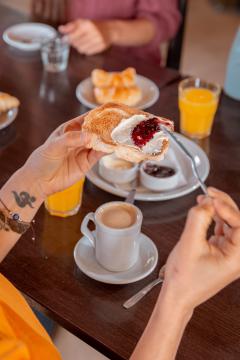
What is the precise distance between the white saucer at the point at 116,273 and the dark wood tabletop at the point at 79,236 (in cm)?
2

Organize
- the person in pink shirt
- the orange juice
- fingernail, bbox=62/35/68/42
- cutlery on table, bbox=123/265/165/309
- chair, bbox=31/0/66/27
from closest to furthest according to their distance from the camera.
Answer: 1. cutlery on table, bbox=123/265/165/309
2. the orange juice
3. fingernail, bbox=62/35/68/42
4. the person in pink shirt
5. chair, bbox=31/0/66/27

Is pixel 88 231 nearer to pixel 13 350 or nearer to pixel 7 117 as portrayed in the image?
pixel 13 350

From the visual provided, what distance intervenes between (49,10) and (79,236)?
49.9 inches

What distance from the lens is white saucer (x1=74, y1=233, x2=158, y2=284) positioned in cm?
104

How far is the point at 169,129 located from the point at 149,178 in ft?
0.72

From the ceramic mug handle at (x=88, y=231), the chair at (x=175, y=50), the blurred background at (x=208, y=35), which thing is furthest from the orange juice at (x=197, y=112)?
the blurred background at (x=208, y=35)

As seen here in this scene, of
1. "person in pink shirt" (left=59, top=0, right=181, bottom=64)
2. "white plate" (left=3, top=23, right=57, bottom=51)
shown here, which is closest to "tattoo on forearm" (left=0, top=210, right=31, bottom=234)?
"white plate" (left=3, top=23, right=57, bottom=51)

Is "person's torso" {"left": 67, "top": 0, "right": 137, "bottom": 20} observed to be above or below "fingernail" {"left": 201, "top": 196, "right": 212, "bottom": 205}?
below

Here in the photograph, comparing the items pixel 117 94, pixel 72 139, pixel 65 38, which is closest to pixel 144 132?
pixel 72 139

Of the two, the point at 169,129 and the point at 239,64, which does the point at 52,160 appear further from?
the point at 239,64

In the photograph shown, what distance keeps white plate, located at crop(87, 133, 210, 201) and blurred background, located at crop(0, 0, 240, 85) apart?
2.17 m

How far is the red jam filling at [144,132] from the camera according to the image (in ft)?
3.50

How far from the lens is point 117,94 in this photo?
1.57m

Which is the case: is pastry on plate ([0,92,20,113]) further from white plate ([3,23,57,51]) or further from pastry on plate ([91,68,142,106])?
white plate ([3,23,57,51])
